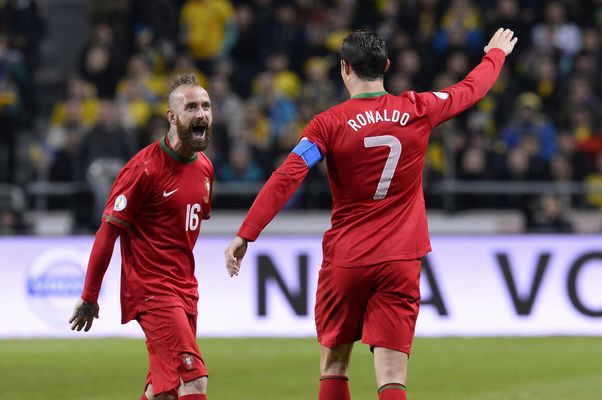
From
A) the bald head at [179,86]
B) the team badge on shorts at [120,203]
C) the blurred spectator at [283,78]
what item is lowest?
the team badge on shorts at [120,203]

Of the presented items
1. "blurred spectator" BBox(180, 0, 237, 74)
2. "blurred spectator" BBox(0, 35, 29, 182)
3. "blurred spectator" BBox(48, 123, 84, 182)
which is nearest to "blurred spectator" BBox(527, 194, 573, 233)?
"blurred spectator" BBox(180, 0, 237, 74)

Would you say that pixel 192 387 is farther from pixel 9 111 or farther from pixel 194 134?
pixel 9 111

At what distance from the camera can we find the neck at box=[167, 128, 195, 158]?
6.31 meters

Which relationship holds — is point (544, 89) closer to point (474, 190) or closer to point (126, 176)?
point (474, 190)

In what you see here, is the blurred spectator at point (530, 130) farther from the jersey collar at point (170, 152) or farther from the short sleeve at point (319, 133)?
the short sleeve at point (319, 133)

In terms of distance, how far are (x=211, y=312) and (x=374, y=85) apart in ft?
22.0

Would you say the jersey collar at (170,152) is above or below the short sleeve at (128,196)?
above

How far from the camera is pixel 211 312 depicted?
40.5 ft

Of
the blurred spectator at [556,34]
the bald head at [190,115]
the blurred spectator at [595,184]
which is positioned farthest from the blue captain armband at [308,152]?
the blurred spectator at [556,34]

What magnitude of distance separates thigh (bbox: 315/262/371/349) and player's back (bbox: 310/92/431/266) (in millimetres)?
61

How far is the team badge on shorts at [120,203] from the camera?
6.14 m

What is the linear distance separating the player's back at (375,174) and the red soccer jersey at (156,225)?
0.79 m

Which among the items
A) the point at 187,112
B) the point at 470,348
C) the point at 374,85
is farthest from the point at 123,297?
the point at 470,348

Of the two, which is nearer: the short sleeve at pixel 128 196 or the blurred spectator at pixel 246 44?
the short sleeve at pixel 128 196
